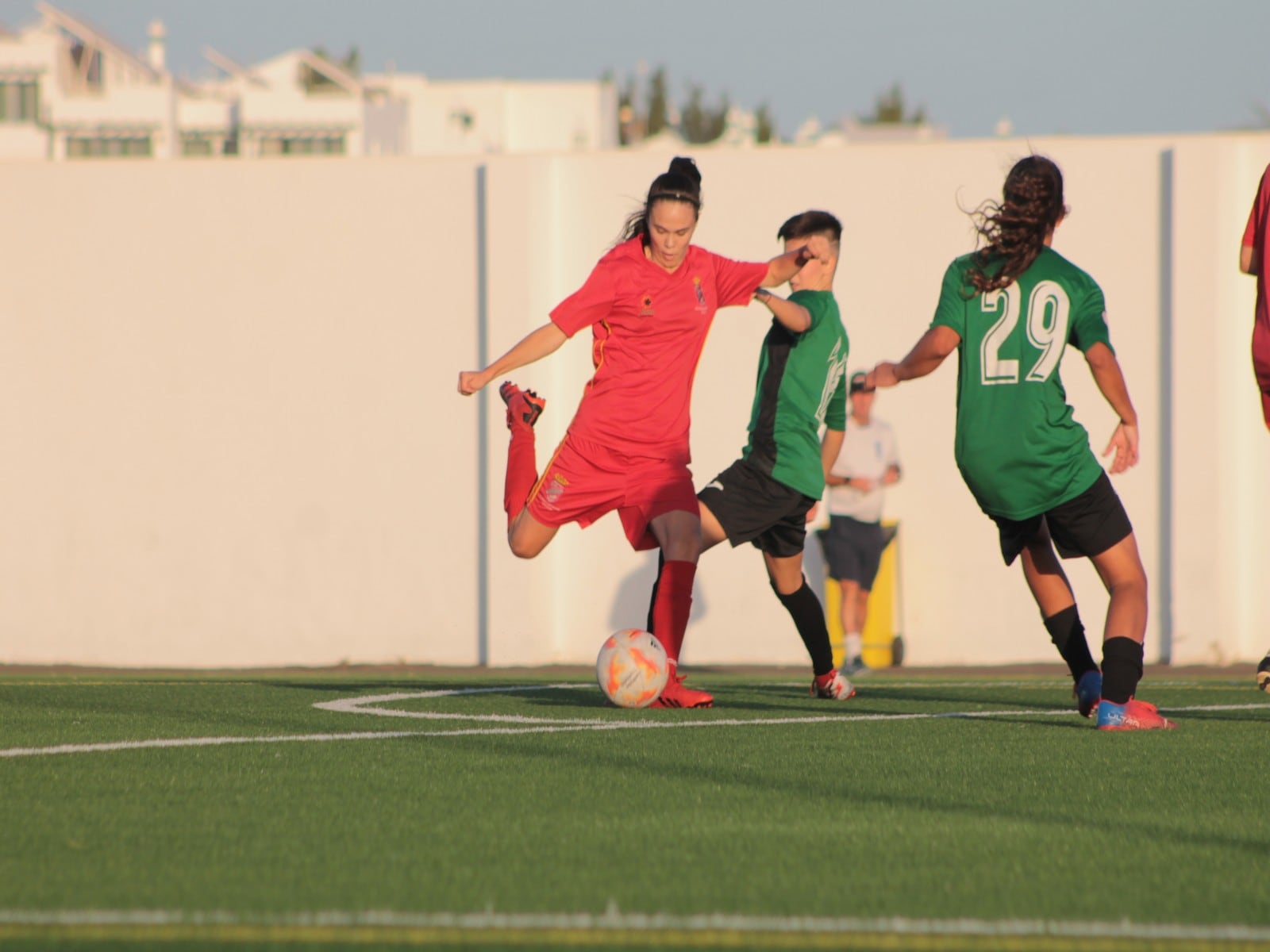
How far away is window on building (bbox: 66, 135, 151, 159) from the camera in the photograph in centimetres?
5269

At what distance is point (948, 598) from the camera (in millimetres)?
12648

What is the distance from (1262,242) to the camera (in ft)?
21.1

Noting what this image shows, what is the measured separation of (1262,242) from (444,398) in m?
7.73

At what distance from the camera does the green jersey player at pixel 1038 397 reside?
5.89 m

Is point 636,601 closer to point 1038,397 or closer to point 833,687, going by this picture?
point 833,687

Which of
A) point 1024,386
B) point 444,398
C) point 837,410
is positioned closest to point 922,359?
point 1024,386

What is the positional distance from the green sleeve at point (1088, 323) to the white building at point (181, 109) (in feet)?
151

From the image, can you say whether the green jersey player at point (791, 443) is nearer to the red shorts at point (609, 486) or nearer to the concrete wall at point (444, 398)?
the red shorts at point (609, 486)

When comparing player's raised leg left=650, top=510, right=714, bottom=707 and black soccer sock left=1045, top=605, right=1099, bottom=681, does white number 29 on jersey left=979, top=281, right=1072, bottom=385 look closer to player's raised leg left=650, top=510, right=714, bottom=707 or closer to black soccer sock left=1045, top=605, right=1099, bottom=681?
black soccer sock left=1045, top=605, right=1099, bottom=681

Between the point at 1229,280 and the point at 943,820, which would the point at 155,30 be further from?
the point at 943,820

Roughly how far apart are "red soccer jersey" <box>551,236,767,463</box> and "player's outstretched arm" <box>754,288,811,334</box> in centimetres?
19

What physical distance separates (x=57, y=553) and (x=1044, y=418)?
967 centimetres

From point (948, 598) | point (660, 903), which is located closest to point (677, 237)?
point (660, 903)

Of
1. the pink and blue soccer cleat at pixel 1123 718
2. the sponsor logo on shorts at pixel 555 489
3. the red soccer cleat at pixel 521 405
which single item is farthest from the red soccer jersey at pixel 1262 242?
the red soccer cleat at pixel 521 405
